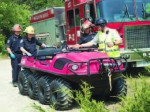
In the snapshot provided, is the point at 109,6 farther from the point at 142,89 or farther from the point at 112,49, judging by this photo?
the point at 142,89

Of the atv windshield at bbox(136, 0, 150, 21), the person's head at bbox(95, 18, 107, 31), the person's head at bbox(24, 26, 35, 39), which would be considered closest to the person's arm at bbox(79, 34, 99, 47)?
the person's head at bbox(95, 18, 107, 31)

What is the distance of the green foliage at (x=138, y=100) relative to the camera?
2645mm

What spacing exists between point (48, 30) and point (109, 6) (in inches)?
316

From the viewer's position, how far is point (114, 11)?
11.5 m

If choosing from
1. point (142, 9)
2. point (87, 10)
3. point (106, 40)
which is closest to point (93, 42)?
point (106, 40)

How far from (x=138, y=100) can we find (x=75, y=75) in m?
4.62

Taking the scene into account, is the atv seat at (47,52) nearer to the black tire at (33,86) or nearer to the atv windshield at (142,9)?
the black tire at (33,86)

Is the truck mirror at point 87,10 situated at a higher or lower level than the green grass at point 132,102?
higher

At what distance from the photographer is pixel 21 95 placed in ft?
31.9

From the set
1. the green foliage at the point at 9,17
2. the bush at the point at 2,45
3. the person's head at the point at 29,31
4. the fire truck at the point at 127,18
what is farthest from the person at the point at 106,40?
the green foliage at the point at 9,17

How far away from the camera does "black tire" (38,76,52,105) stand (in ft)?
26.2

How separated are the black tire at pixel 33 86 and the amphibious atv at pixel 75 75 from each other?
0.04 meters

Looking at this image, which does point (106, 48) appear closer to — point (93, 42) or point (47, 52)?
point (93, 42)

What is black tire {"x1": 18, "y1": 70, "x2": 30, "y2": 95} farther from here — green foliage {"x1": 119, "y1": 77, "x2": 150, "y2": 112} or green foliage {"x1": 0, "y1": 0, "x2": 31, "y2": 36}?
green foliage {"x1": 0, "y1": 0, "x2": 31, "y2": 36}
